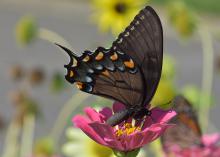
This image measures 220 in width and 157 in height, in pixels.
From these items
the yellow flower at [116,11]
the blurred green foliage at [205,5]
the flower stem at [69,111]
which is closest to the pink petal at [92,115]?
the flower stem at [69,111]

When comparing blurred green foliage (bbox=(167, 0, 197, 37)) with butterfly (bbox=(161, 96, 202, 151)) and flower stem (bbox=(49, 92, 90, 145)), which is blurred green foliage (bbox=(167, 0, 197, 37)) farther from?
butterfly (bbox=(161, 96, 202, 151))

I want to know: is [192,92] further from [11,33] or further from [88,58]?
[11,33]

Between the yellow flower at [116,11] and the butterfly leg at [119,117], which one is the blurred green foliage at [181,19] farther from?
the butterfly leg at [119,117]

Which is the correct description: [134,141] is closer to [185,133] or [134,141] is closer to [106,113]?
[106,113]

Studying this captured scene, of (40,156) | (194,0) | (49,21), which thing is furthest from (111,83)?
(194,0)

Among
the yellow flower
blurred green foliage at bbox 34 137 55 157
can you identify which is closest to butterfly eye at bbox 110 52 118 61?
blurred green foliage at bbox 34 137 55 157

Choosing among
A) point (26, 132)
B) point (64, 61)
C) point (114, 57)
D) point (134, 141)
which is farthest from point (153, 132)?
point (64, 61)
